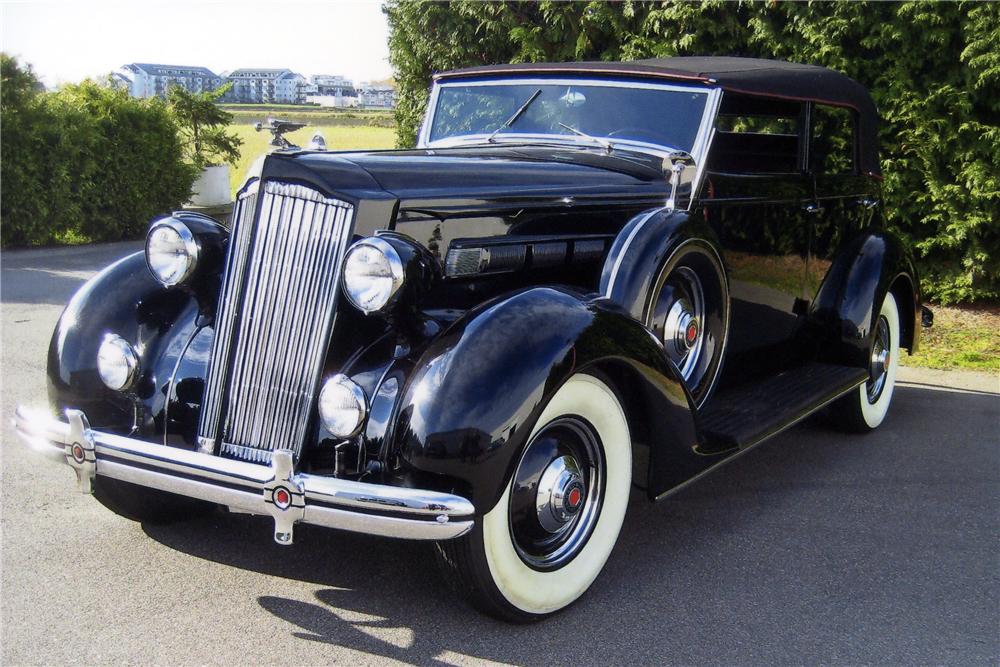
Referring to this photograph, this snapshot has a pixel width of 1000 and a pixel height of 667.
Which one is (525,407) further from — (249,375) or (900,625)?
(900,625)

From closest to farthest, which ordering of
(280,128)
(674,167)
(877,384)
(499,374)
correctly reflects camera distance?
(499,374) < (280,128) < (674,167) < (877,384)

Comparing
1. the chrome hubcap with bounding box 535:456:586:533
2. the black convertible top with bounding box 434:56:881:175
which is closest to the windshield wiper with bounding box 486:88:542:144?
the black convertible top with bounding box 434:56:881:175

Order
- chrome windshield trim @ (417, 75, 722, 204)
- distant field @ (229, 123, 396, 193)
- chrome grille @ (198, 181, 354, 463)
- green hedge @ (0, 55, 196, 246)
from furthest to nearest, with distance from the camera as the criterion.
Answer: distant field @ (229, 123, 396, 193), green hedge @ (0, 55, 196, 246), chrome windshield trim @ (417, 75, 722, 204), chrome grille @ (198, 181, 354, 463)

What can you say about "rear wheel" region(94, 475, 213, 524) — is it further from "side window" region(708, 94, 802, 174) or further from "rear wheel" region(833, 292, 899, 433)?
"rear wheel" region(833, 292, 899, 433)

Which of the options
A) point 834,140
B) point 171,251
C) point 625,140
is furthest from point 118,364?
point 834,140

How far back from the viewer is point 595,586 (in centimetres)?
299

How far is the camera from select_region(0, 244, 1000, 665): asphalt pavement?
2584 millimetres

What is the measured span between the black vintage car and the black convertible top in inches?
1.0

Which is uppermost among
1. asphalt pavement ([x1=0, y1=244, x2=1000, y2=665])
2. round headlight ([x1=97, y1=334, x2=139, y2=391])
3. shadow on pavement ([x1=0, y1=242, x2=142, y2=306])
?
round headlight ([x1=97, y1=334, x2=139, y2=391])

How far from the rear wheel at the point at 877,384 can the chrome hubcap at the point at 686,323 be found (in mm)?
1429

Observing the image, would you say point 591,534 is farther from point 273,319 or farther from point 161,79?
point 161,79

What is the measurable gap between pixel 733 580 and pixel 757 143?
2613 millimetres

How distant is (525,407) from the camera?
8.20ft

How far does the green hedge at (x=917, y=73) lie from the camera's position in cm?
662
